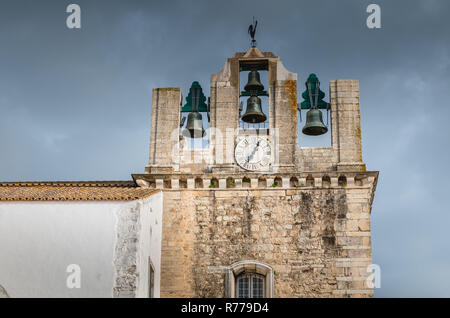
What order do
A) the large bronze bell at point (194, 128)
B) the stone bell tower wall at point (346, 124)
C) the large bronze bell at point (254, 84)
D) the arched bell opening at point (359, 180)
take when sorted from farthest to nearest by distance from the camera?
the large bronze bell at point (254, 84)
the large bronze bell at point (194, 128)
the stone bell tower wall at point (346, 124)
the arched bell opening at point (359, 180)

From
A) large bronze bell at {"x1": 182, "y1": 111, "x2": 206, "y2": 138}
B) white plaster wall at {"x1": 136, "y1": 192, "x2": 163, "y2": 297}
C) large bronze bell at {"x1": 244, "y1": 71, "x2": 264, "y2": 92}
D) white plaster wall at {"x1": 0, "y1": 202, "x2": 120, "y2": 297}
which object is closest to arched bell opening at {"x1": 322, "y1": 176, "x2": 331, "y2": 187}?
large bronze bell at {"x1": 244, "y1": 71, "x2": 264, "y2": 92}

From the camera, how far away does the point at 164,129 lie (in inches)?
712

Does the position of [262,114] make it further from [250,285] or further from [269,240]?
[250,285]

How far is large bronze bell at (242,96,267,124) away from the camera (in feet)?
60.0

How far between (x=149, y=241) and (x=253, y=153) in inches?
143

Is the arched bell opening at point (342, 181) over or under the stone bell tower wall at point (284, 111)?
under

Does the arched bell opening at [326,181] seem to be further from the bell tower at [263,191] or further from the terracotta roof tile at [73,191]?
the terracotta roof tile at [73,191]

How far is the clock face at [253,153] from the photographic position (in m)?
17.6

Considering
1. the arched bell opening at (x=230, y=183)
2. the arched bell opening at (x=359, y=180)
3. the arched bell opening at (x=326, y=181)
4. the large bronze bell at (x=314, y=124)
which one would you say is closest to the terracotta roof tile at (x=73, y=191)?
the arched bell opening at (x=230, y=183)

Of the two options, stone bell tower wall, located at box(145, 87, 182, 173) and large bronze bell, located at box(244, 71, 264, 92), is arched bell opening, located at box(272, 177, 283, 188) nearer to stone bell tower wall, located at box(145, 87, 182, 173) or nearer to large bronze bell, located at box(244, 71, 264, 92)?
stone bell tower wall, located at box(145, 87, 182, 173)

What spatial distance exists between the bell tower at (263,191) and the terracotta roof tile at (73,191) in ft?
3.50

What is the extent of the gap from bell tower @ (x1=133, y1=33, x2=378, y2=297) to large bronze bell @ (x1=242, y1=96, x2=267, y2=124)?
27 millimetres
